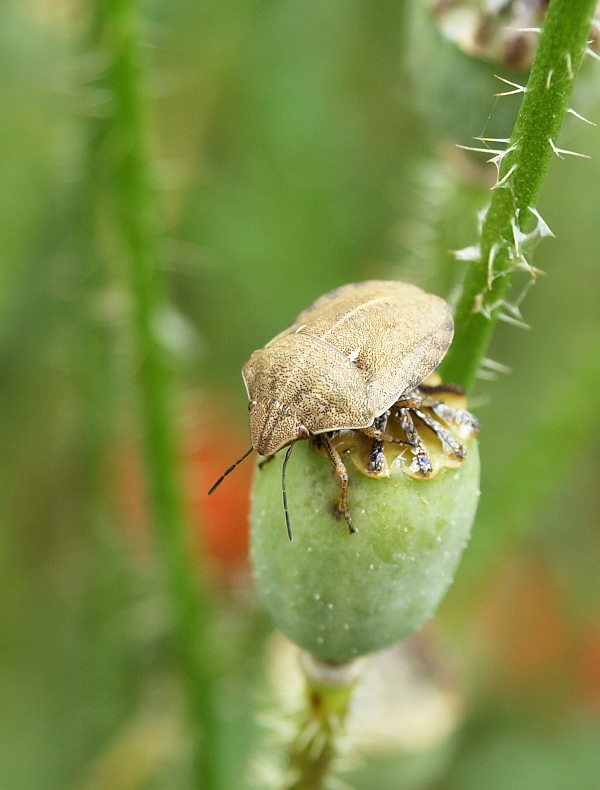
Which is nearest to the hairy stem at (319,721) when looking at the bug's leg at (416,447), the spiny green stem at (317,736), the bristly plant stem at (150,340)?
the spiny green stem at (317,736)

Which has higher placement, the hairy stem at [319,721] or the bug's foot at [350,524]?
the bug's foot at [350,524]

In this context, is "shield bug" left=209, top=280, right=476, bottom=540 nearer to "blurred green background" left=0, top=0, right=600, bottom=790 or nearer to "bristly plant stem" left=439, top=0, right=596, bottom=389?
"bristly plant stem" left=439, top=0, right=596, bottom=389

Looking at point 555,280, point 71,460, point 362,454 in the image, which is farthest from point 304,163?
point 362,454

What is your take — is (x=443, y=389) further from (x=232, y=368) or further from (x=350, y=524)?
(x=232, y=368)

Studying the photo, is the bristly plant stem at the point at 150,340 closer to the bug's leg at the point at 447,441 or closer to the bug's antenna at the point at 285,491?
the bug's antenna at the point at 285,491

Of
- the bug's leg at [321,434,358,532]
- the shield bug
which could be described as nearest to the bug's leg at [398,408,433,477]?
the shield bug

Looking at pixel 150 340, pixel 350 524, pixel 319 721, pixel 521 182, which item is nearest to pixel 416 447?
pixel 350 524

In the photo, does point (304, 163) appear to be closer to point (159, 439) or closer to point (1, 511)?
point (1, 511)
